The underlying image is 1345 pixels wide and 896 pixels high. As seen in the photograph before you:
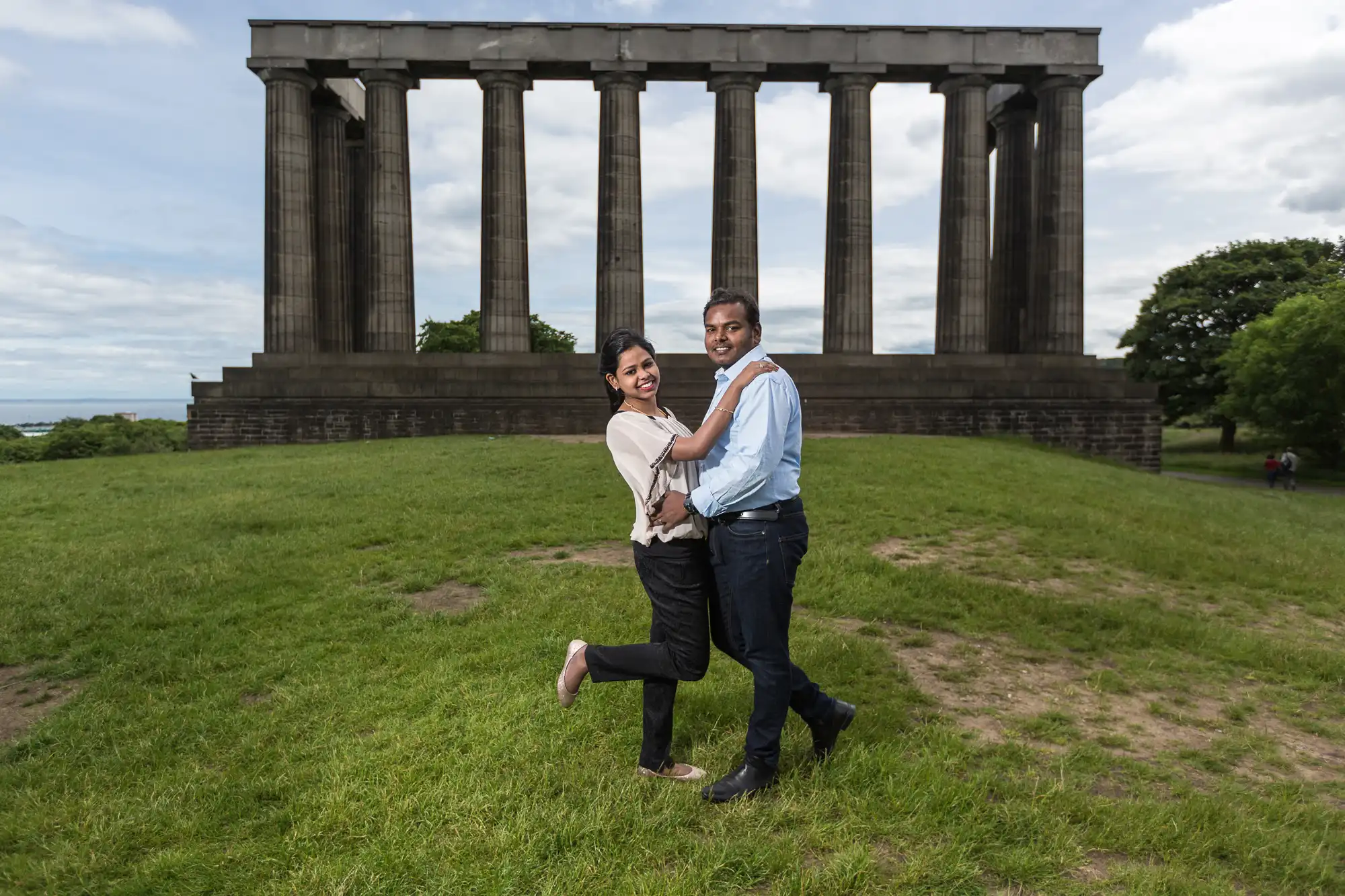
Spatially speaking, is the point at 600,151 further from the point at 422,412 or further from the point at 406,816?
the point at 406,816

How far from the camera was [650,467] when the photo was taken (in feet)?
12.6

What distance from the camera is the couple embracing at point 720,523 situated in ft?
12.4

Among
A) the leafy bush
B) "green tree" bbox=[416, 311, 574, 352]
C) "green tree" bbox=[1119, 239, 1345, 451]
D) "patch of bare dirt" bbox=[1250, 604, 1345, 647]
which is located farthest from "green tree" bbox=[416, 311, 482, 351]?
"patch of bare dirt" bbox=[1250, 604, 1345, 647]

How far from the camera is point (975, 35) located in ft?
98.2

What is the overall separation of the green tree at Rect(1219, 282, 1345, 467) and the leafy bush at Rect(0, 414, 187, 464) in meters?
52.4

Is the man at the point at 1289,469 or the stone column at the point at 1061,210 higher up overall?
the stone column at the point at 1061,210

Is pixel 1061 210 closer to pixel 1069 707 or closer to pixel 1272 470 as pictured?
pixel 1272 470

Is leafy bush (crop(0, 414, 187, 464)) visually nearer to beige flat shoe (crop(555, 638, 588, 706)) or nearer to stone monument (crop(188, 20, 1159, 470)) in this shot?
stone monument (crop(188, 20, 1159, 470))

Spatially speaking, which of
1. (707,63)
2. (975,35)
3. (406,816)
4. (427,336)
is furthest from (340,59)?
(427,336)

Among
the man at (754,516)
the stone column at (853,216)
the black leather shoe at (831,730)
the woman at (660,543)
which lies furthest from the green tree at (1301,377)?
the woman at (660,543)

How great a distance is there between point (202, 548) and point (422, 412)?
1768 centimetres

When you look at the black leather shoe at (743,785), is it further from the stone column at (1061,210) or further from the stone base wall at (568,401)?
the stone column at (1061,210)

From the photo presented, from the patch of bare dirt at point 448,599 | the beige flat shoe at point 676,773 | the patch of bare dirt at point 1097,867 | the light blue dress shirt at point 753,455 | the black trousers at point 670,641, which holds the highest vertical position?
the light blue dress shirt at point 753,455

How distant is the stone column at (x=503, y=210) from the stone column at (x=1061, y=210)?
20197mm
